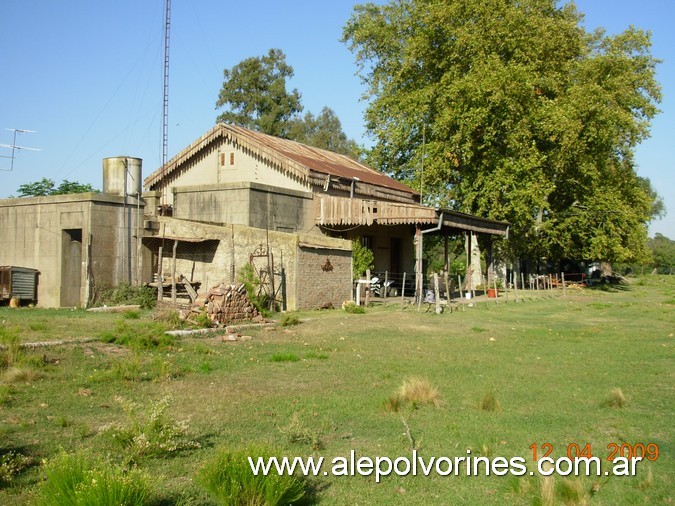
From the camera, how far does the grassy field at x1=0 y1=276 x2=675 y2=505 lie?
6.32m

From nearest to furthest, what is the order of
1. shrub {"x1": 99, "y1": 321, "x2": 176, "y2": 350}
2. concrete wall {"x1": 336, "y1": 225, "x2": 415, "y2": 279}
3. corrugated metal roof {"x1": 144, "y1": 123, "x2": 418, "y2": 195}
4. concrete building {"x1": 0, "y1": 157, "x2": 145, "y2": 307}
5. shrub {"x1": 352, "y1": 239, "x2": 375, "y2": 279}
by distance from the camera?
shrub {"x1": 99, "y1": 321, "x2": 176, "y2": 350} < concrete building {"x1": 0, "y1": 157, "x2": 145, "y2": 307} < shrub {"x1": 352, "y1": 239, "x2": 375, "y2": 279} < corrugated metal roof {"x1": 144, "y1": 123, "x2": 418, "y2": 195} < concrete wall {"x1": 336, "y1": 225, "x2": 415, "y2": 279}

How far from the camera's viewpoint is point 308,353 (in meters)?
13.5

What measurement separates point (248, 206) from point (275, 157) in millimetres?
4480

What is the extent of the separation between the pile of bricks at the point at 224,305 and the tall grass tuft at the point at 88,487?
12.3 metres

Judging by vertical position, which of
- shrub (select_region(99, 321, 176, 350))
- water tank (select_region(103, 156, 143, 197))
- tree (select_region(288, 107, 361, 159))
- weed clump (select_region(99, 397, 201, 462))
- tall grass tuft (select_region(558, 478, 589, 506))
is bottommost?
tall grass tuft (select_region(558, 478, 589, 506))

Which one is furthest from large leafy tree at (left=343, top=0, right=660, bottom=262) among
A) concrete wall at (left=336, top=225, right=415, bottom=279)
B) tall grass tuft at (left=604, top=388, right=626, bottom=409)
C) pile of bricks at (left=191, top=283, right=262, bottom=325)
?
tall grass tuft at (left=604, top=388, right=626, bottom=409)

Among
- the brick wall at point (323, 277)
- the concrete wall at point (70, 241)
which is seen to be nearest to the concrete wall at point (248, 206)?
the concrete wall at point (70, 241)

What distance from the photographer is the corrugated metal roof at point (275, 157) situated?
28.9 metres

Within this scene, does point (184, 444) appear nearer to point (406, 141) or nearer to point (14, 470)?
point (14, 470)

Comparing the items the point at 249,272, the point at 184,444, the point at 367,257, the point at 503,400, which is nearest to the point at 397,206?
the point at 367,257

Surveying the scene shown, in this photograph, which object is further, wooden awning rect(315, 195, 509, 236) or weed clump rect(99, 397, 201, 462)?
wooden awning rect(315, 195, 509, 236)

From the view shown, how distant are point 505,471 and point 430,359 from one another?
264 inches

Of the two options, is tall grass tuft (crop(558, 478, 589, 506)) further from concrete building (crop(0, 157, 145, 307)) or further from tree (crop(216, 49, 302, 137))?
tree (crop(216, 49, 302, 137))

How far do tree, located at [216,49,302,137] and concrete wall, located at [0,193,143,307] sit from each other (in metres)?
32.9
